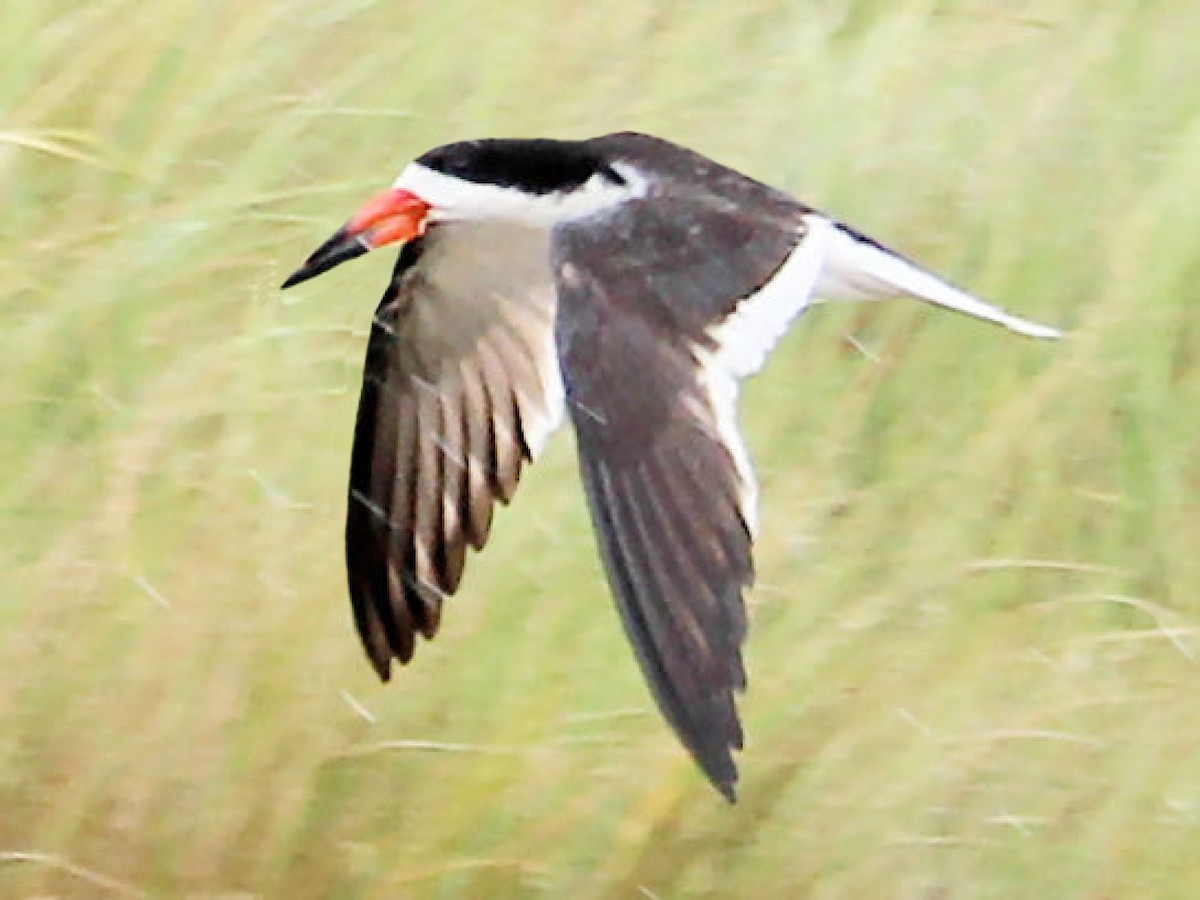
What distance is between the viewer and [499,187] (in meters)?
2.27

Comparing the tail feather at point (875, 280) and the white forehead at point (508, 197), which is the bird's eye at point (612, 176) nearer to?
the white forehead at point (508, 197)

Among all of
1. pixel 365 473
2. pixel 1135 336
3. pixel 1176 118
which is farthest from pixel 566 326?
pixel 1176 118

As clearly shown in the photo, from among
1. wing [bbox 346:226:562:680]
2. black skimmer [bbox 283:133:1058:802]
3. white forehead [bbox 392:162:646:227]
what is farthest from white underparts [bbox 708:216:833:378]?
wing [bbox 346:226:562:680]

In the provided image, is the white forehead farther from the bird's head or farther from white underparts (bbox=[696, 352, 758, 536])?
white underparts (bbox=[696, 352, 758, 536])

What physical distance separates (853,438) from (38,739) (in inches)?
30.5

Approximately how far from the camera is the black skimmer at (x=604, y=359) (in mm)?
1902

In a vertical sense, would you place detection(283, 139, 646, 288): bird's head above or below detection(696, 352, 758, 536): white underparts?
above

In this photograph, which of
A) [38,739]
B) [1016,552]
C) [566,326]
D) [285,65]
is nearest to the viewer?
[566,326]

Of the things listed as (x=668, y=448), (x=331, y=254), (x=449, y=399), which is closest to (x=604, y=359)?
(x=668, y=448)

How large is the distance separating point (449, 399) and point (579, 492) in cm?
15

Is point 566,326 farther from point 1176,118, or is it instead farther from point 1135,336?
point 1176,118

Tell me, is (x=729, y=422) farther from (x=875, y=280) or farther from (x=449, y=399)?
(x=449, y=399)

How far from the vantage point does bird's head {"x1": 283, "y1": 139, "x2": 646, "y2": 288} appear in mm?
2246

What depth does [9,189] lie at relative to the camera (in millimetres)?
2771
